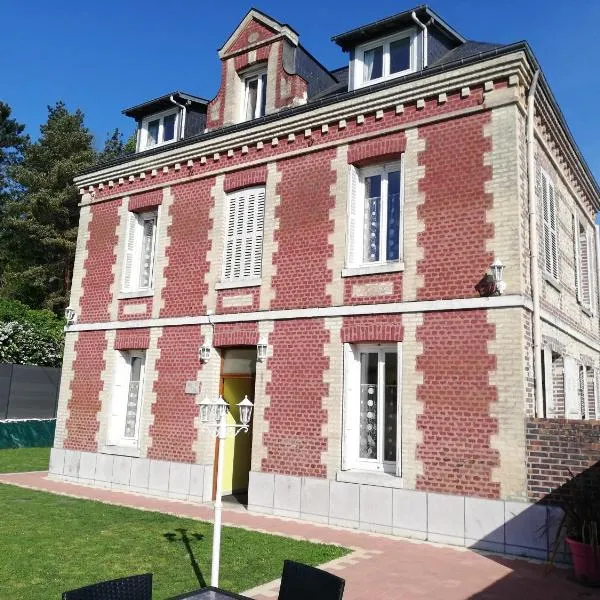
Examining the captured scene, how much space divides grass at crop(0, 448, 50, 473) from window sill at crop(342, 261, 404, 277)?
10416 mm

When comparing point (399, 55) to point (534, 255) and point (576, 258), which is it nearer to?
point (534, 255)

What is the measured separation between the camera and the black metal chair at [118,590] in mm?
3305

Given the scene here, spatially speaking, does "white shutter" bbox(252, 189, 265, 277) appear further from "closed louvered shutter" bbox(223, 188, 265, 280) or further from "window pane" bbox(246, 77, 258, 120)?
"window pane" bbox(246, 77, 258, 120)

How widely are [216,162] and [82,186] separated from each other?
4.77 meters

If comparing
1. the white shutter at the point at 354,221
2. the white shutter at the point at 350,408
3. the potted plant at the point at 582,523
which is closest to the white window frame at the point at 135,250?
the white shutter at the point at 354,221

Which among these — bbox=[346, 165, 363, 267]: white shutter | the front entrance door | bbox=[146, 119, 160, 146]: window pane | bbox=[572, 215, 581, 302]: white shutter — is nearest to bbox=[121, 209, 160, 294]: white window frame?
bbox=[146, 119, 160, 146]: window pane

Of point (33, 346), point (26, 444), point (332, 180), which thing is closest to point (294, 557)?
point (332, 180)

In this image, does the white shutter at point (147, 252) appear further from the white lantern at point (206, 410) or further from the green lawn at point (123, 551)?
the white lantern at point (206, 410)

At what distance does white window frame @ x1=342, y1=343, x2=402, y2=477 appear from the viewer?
30.0 ft

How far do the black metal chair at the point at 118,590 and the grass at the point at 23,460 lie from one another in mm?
12731

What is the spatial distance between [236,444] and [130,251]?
17.7 ft

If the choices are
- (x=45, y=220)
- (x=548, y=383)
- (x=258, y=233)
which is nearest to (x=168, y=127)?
(x=258, y=233)

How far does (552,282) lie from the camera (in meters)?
9.96

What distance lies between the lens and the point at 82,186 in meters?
15.1
